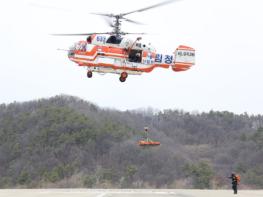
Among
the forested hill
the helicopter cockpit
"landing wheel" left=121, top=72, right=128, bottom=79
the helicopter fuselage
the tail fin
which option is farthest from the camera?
the forested hill

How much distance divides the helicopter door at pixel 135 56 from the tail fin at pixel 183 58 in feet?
10.4

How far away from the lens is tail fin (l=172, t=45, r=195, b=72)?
4488 cm

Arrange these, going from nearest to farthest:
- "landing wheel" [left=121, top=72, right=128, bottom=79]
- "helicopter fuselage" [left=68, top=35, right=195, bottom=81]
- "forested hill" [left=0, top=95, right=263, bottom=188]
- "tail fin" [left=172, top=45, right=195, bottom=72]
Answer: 1. "helicopter fuselage" [left=68, top=35, right=195, bottom=81]
2. "landing wheel" [left=121, top=72, right=128, bottom=79]
3. "tail fin" [left=172, top=45, right=195, bottom=72]
4. "forested hill" [left=0, top=95, right=263, bottom=188]

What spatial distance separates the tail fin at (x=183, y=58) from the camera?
4488cm

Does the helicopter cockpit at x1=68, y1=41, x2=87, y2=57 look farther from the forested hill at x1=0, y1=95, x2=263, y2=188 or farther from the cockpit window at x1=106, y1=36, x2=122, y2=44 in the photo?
the forested hill at x1=0, y1=95, x2=263, y2=188

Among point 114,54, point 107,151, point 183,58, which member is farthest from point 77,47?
point 107,151

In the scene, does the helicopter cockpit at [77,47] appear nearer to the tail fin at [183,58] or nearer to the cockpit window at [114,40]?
the cockpit window at [114,40]

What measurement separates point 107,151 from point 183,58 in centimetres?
7762

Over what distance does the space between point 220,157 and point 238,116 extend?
43961mm

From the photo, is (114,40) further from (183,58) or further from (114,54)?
(183,58)

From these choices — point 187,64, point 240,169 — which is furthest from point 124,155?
point 187,64

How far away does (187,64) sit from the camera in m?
45.4

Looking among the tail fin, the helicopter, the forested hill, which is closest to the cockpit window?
the helicopter

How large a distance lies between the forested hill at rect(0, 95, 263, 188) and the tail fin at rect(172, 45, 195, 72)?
45.5m
